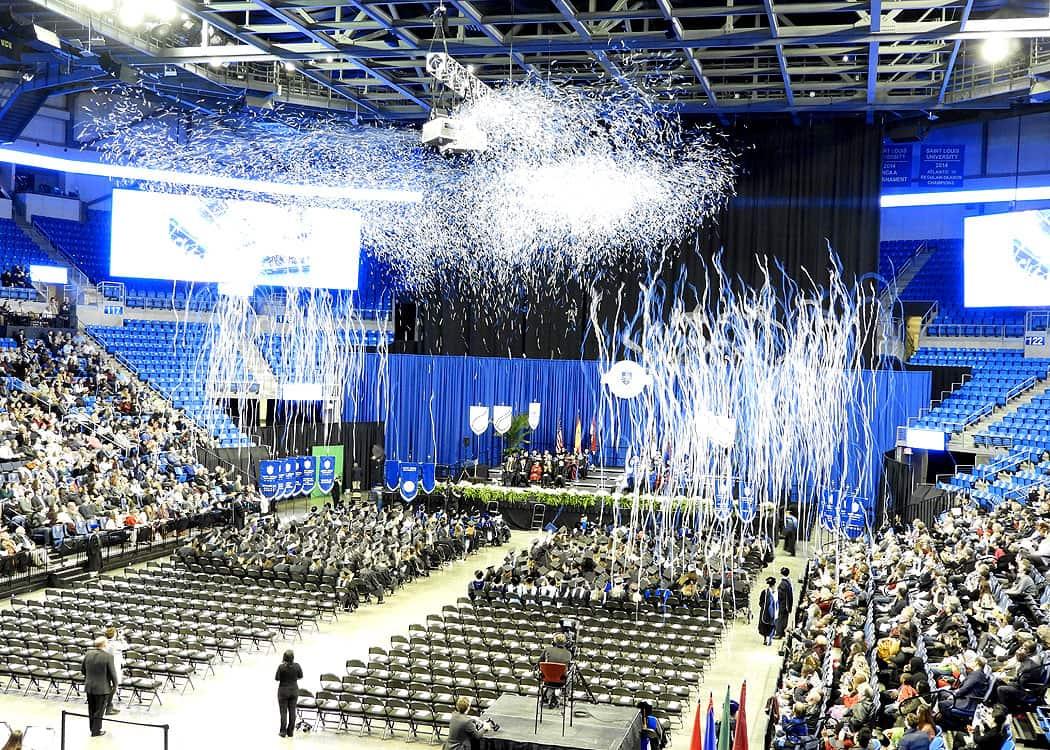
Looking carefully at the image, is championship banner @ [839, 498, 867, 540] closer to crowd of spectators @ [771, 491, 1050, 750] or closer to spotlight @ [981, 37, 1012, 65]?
crowd of spectators @ [771, 491, 1050, 750]

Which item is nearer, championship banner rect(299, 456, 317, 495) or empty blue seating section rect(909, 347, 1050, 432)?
empty blue seating section rect(909, 347, 1050, 432)

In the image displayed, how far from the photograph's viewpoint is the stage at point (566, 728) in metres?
10.3

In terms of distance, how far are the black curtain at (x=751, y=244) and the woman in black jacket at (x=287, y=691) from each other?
23.8m

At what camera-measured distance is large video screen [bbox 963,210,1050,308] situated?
89.4 ft

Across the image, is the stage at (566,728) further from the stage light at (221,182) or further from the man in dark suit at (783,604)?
the stage light at (221,182)

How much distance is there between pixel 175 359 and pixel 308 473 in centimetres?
641

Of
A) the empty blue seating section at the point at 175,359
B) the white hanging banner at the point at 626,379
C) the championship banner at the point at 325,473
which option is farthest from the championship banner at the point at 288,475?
the white hanging banner at the point at 626,379

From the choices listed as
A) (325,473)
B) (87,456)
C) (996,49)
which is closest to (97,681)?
(87,456)

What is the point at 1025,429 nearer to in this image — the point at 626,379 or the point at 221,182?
the point at 626,379

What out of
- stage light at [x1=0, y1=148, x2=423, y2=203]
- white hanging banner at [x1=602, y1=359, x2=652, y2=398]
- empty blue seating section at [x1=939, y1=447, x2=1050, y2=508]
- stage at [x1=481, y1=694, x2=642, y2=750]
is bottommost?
stage at [x1=481, y1=694, x2=642, y2=750]

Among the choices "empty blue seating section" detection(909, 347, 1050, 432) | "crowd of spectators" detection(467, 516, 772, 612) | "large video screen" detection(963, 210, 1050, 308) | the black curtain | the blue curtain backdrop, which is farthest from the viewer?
the blue curtain backdrop

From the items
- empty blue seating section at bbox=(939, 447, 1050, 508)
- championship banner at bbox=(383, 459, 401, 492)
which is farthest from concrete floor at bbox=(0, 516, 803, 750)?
championship banner at bbox=(383, 459, 401, 492)

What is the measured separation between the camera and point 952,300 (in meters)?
33.6

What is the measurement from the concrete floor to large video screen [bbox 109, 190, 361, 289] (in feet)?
47.1
